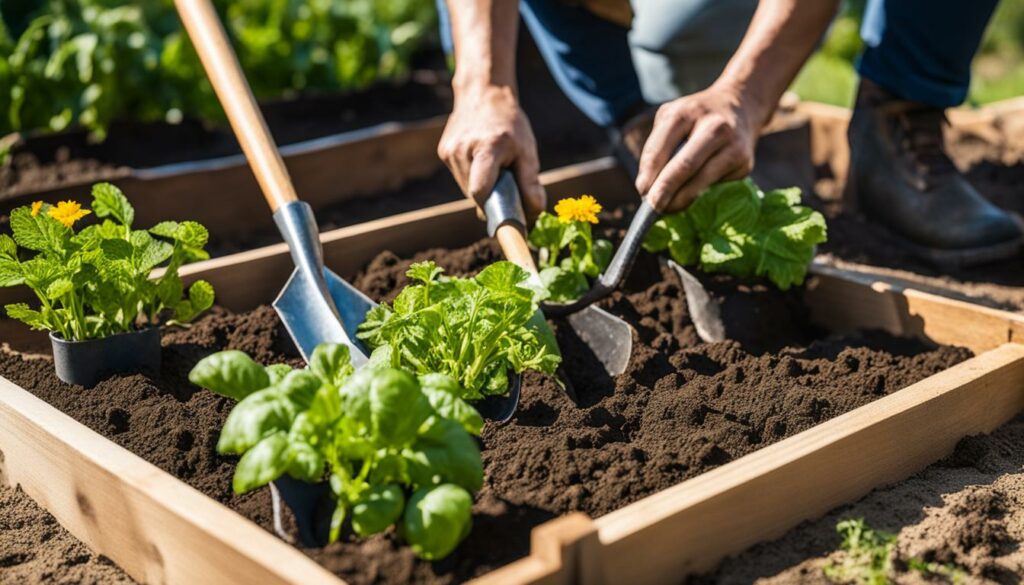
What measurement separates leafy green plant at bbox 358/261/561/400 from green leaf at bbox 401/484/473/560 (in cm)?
44

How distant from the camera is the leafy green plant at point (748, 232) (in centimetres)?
281

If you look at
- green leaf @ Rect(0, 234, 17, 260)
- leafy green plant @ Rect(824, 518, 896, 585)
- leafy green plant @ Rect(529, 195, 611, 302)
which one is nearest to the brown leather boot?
leafy green plant @ Rect(529, 195, 611, 302)

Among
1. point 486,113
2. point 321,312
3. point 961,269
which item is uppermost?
point 486,113

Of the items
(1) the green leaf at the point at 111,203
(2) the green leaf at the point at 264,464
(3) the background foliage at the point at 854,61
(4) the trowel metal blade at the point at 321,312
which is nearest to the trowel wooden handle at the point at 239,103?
(4) the trowel metal blade at the point at 321,312

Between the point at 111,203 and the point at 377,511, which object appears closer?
the point at 377,511

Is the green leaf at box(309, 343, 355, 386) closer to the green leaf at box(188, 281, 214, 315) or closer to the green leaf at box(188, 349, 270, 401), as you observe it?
the green leaf at box(188, 349, 270, 401)

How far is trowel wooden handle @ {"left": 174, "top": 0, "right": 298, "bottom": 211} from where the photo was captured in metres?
2.79

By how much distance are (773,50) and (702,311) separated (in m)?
0.72

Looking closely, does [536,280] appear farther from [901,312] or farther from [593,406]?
[901,312]

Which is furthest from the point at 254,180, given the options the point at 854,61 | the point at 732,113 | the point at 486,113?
the point at 854,61

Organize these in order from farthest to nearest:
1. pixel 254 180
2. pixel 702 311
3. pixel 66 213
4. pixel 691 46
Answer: pixel 691 46, pixel 254 180, pixel 702 311, pixel 66 213

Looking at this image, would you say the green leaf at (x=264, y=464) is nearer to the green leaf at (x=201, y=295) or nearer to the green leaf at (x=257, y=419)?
the green leaf at (x=257, y=419)

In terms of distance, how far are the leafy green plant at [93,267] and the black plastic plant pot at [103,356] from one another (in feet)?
0.12

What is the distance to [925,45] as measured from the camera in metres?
3.67
